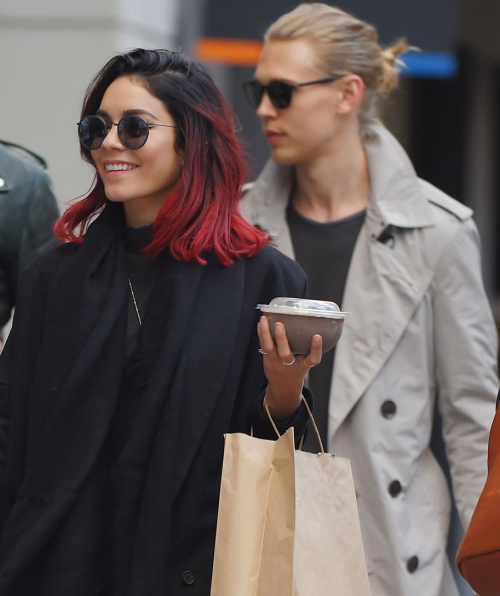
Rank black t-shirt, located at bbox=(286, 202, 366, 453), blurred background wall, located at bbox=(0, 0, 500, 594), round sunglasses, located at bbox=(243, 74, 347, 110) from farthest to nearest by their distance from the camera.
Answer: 1. blurred background wall, located at bbox=(0, 0, 500, 594)
2. round sunglasses, located at bbox=(243, 74, 347, 110)
3. black t-shirt, located at bbox=(286, 202, 366, 453)

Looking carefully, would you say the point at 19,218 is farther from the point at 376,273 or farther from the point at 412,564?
the point at 412,564

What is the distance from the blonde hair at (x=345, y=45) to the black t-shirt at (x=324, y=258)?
18.3 inches

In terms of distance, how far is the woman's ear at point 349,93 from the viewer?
4.28 m

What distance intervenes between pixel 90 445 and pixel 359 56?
218cm

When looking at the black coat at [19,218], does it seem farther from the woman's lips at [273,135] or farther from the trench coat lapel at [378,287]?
the trench coat lapel at [378,287]

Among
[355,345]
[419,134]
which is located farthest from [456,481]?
[419,134]

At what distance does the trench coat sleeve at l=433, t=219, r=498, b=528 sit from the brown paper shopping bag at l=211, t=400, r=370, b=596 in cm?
131

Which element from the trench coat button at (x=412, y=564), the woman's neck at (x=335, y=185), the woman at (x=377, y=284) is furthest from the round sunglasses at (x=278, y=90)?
the trench coat button at (x=412, y=564)

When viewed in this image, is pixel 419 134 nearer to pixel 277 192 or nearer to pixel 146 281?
pixel 277 192

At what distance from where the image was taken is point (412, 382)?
3902 millimetres

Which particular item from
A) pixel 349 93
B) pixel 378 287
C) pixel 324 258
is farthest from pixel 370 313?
pixel 349 93

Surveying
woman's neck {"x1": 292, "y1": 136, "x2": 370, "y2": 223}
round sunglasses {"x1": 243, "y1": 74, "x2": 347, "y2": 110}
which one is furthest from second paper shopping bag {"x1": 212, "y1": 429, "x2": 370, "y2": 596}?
round sunglasses {"x1": 243, "y1": 74, "x2": 347, "y2": 110}

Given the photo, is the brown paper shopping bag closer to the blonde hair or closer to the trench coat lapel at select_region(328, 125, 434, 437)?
the trench coat lapel at select_region(328, 125, 434, 437)

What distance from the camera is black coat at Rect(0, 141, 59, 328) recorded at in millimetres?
3830
